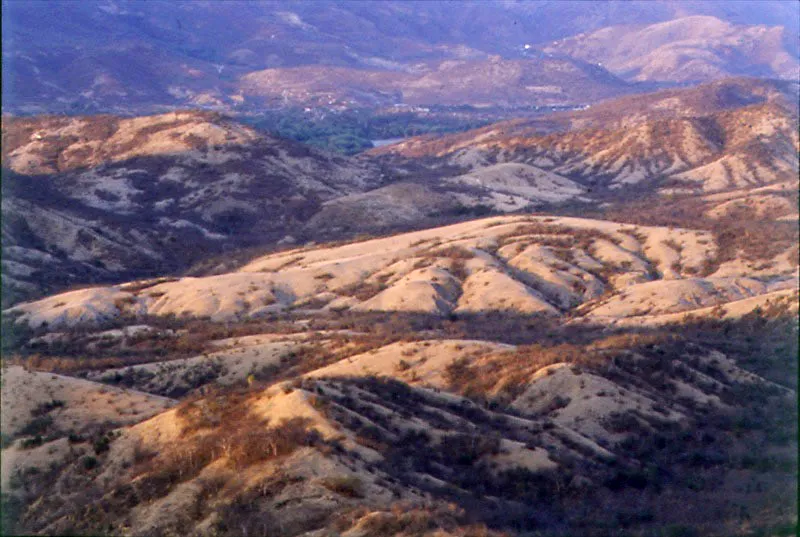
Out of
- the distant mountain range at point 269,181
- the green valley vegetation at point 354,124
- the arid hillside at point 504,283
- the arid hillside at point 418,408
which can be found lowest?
the green valley vegetation at point 354,124

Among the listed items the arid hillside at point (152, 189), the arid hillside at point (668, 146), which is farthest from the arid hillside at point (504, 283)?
the arid hillside at point (668, 146)

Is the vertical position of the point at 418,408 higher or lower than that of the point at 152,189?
higher

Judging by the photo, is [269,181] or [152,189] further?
[269,181]

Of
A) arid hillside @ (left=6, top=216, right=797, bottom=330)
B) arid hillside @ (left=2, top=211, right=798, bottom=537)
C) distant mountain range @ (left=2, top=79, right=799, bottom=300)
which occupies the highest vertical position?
arid hillside @ (left=2, top=211, right=798, bottom=537)

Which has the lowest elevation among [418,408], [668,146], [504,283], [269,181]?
[269,181]

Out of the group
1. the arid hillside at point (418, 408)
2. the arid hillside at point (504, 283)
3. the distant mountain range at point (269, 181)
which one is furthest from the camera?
the distant mountain range at point (269, 181)

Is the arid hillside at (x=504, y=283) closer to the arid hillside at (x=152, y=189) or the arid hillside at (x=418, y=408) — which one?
the arid hillside at (x=418, y=408)

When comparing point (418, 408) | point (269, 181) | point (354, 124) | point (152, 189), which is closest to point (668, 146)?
point (269, 181)

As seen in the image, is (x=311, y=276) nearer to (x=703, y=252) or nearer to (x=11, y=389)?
(x=703, y=252)

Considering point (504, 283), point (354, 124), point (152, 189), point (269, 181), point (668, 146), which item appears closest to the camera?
point (504, 283)

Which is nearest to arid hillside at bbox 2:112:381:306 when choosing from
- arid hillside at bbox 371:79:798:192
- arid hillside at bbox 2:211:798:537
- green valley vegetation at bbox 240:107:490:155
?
arid hillside at bbox 2:211:798:537

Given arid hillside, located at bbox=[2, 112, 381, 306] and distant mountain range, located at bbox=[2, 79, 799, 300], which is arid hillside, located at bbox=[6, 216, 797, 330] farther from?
arid hillside, located at bbox=[2, 112, 381, 306]

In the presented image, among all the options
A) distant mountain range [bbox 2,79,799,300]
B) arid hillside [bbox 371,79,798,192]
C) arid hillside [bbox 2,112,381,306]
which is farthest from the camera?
arid hillside [bbox 371,79,798,192]

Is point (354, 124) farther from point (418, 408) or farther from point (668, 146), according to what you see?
point (418, 408)
